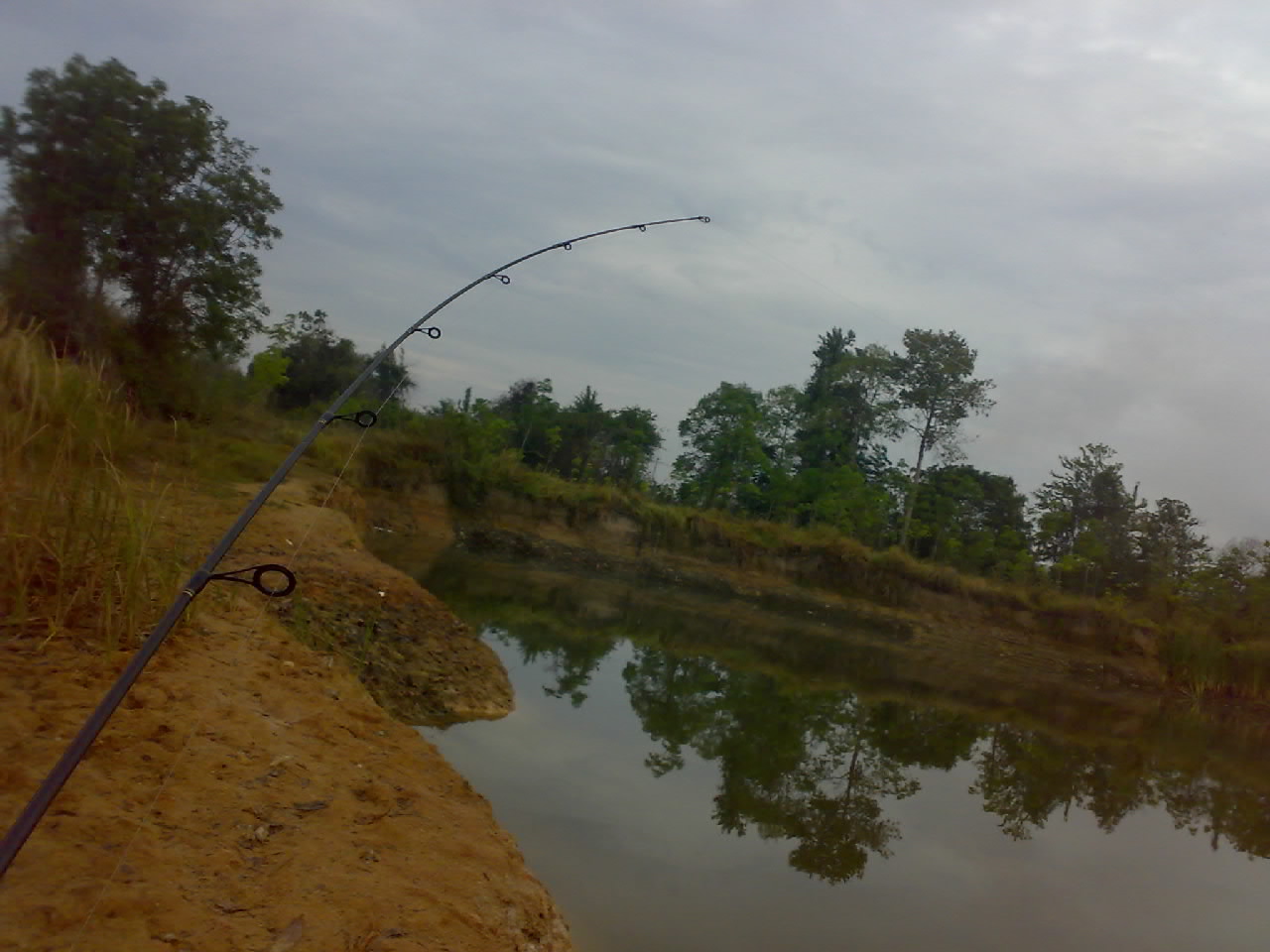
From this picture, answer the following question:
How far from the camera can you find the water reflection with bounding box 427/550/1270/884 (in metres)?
8.47

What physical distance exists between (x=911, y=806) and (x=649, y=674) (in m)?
4.45

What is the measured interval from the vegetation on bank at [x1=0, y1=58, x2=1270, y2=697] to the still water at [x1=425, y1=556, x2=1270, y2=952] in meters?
3.45

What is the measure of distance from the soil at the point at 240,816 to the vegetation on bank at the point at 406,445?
653 mm

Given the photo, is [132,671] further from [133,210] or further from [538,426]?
[538,426]

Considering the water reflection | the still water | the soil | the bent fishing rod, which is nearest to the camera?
the bent fishing rod

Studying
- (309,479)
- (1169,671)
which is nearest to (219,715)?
(309,479)

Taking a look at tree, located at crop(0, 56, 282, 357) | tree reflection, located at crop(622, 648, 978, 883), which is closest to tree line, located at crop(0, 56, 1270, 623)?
tree, located at crop(0, 56, 282, 357)

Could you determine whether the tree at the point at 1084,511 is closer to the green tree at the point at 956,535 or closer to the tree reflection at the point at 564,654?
the green tree at the point at 956,535

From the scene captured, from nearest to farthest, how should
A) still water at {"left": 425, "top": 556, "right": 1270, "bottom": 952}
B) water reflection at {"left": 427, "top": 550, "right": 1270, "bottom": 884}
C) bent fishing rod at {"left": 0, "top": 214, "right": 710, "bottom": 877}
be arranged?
bent fishing rod at {"left": 0, "top": 214, "right": 710, "bottom": 877} → still water at {"left": 425, "top": 556, "right": 1270, "bottom": 952} → water reflection at {"left": 427, "top": 550, "right": 1270, "bottom": 884}

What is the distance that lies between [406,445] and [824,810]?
67.6ft

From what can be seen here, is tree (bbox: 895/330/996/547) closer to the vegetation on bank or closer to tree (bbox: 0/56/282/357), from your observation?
the vegetation on bank

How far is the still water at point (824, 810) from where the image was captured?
A: 20.0 feet

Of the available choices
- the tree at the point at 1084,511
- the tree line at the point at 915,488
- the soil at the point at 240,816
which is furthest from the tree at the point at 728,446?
the soil at the point at 240,816

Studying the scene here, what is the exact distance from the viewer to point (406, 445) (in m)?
26.6
